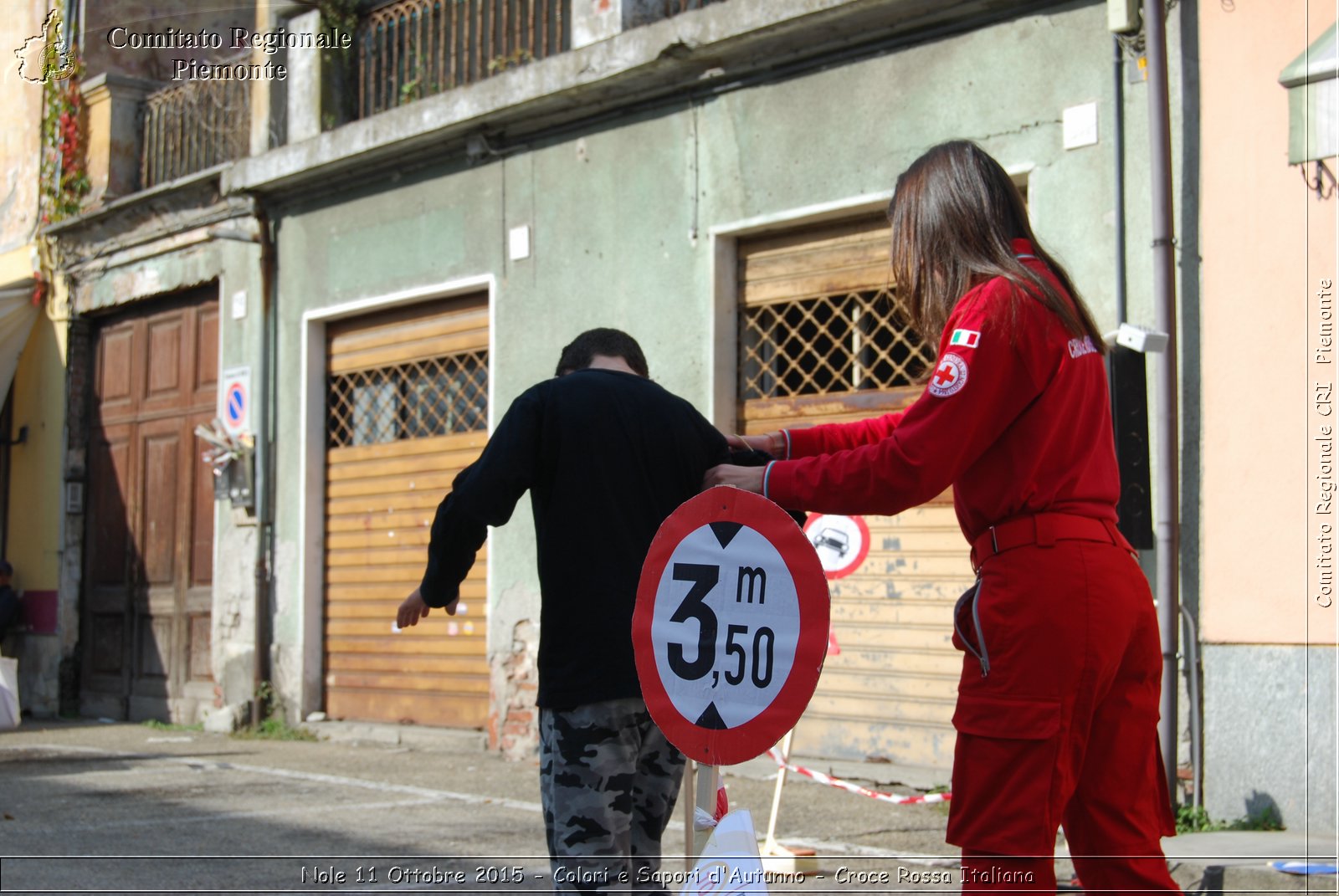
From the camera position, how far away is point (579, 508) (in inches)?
149

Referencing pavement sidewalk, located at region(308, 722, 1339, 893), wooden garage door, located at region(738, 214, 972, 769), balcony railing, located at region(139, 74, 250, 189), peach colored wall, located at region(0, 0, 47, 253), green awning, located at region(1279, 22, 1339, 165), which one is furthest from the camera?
peach colored wall, located at region(0, 0, 47, 253)

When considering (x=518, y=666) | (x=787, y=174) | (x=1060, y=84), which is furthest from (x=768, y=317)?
(x=518, y=666)

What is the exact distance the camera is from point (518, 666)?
10.0m

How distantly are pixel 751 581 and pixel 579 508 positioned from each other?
0.78m

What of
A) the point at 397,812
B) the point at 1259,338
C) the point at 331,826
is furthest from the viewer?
the point at 397,812

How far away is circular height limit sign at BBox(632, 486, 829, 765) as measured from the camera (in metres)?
3.06

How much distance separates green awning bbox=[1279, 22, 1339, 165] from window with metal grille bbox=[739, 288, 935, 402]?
7.32 feet

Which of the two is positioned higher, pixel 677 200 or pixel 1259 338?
pixel 677 200

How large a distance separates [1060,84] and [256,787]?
597cm

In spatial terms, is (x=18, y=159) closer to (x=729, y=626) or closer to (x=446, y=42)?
(x=446, y=42)

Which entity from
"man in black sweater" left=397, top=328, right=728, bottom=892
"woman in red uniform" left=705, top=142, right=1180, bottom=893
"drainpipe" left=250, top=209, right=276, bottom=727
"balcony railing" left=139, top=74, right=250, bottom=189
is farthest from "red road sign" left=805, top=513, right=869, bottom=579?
"balcony railing" left=139, top=74, right=250, bottom=189

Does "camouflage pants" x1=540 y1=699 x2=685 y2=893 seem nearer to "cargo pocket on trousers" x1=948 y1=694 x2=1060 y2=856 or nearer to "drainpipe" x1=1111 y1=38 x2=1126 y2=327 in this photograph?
"cargo pocket on trousers" x1=948 y1=694 x2=1060 y2=856

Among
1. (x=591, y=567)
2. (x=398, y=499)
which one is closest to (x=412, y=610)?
(x=591, y=567)

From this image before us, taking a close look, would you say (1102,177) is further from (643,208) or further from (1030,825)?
(1030,825)
